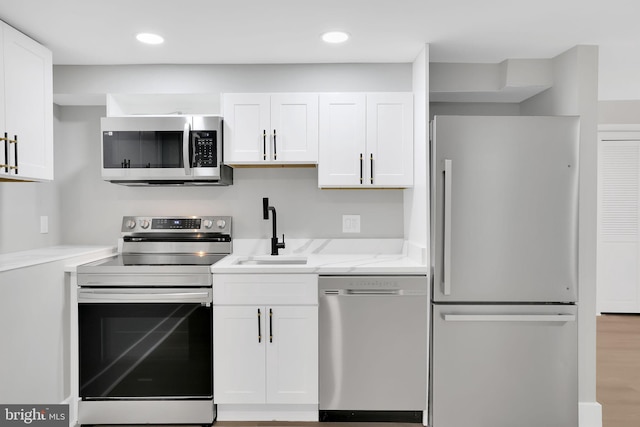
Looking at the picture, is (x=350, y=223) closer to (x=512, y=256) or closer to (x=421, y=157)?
(x=421, y=157)

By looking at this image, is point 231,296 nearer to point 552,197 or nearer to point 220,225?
point 220,225

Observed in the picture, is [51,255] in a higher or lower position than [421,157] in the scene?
lower

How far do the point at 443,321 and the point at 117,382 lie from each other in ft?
6.26

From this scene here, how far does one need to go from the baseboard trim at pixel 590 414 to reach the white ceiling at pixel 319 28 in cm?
216

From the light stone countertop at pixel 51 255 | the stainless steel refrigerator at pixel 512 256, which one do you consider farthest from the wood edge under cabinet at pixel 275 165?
the light stone countertop at pixel 51 255

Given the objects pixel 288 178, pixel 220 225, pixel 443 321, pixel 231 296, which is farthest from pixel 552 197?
pixel 220 225

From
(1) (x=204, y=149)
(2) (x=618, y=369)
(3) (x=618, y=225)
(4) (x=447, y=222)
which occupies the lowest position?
Answer: (2) (x=618, y=369)

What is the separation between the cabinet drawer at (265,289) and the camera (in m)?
2.33

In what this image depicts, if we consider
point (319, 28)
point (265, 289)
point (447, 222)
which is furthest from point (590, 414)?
point (319, 28)

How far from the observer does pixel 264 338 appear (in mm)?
2338

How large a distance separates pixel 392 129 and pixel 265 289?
1.30 m

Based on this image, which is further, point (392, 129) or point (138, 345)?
point (392, 129)

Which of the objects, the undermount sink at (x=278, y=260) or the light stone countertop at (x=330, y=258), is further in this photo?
the undermount sink at (x=278, y=260)

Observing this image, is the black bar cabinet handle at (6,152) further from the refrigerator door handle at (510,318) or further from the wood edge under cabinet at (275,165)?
the refrigerator door handle at (510,318)
